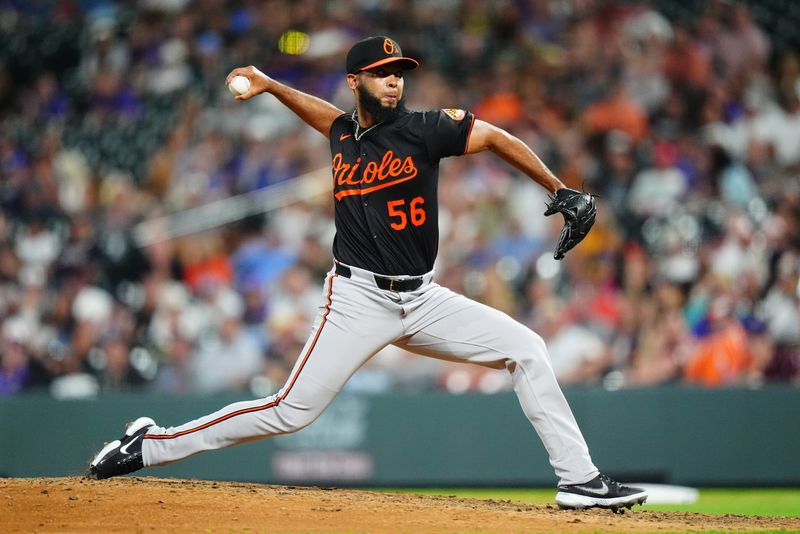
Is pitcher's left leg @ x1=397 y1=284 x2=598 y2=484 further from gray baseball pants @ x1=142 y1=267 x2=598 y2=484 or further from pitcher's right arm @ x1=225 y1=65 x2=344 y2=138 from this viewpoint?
pitcher's right arm @ x1=225 y1=65 x2=344 y2=138

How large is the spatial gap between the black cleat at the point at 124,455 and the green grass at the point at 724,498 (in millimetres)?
2589

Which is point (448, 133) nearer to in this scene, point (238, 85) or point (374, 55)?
point (374, 55)

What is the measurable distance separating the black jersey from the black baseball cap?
0.97 feet

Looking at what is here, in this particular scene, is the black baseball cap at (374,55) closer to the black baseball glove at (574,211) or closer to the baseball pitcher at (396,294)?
the baseball pitcher at (396,294)

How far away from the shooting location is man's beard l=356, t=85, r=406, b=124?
580 cm

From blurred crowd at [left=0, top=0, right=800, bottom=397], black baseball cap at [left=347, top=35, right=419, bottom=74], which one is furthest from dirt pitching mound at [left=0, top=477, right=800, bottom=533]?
blurred crowd at [left=0, top=0, right=800, bottom=397]

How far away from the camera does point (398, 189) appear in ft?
18.7

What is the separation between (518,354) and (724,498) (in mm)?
4635

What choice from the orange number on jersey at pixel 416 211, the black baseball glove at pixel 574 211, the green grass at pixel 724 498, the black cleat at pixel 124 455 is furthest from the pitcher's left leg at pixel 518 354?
the green grass at pixel 724 498

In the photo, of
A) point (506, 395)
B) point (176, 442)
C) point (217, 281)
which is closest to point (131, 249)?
point (217, 281)

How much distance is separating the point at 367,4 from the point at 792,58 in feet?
16.8

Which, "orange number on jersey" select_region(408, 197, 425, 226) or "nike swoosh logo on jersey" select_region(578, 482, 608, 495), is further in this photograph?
"nike swoosh logo on jersey" select_region(578, 482, 608, 495)

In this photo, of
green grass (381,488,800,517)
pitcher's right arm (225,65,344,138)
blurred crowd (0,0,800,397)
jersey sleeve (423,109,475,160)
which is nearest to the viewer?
jersey sleeve (423,109,475,160)

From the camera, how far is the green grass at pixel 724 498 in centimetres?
832
